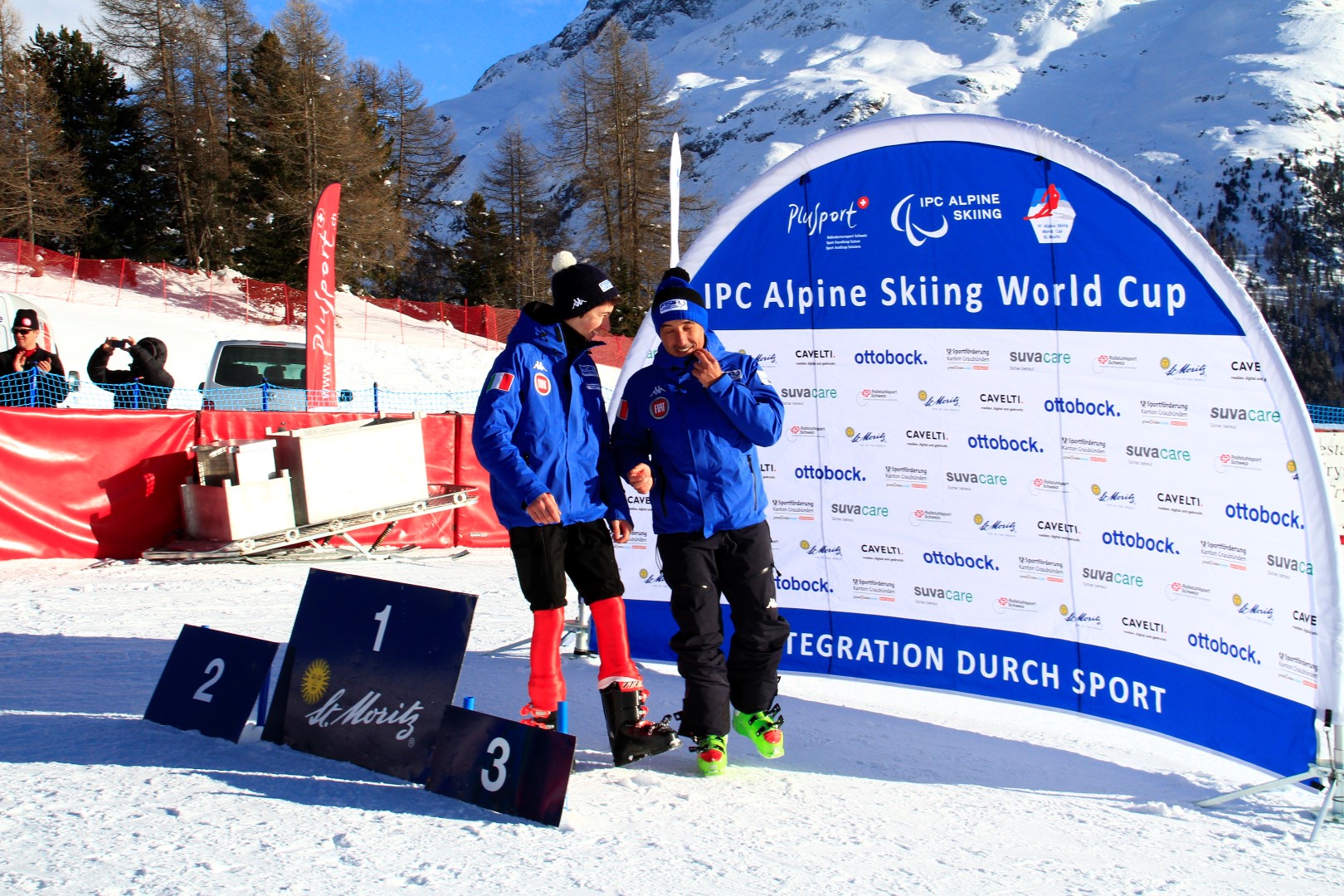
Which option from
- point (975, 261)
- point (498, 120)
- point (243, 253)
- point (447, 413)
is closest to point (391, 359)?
point (243, 253)

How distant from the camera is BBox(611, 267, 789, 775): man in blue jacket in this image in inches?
140

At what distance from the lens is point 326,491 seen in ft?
28.9

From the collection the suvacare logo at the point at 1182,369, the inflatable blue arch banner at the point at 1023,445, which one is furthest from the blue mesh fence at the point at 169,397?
the suvacare logo at the point at 1182,369

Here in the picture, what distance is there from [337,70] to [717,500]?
144 ft

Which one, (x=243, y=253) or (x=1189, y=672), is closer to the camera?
(x=1189, y=672)

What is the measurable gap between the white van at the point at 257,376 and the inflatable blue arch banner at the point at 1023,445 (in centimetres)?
958

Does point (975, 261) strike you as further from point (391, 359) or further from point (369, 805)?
point (391, 359)

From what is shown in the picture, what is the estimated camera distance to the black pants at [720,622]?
11.7ft

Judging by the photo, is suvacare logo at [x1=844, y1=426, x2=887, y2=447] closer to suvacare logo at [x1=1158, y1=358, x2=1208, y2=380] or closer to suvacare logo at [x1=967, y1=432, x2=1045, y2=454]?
suvacare logo at [x1=967, y1=432, x2=1045, y2=454]

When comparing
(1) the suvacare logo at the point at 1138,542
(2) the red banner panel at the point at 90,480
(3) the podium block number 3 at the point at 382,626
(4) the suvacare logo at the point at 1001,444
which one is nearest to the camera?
(3) the podium block number 3 at the point at 382,626

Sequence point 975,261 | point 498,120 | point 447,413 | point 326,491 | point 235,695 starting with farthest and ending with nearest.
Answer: point 498,120 < point 447,413 < point 326,491 < point 975,261 < point 235,695

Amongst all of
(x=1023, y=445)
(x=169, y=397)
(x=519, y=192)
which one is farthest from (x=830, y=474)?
(x=519, y=192)

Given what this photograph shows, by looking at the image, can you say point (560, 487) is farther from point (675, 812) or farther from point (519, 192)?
point (519, 192)

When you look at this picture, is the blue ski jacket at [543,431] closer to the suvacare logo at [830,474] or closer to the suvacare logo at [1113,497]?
the suvacare logo at [830,474]
